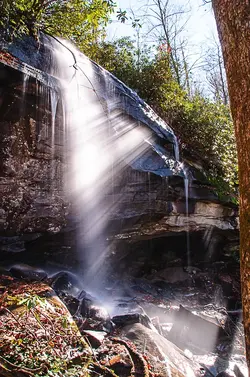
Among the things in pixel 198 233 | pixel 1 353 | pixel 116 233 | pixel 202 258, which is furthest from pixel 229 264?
pixel 1 353

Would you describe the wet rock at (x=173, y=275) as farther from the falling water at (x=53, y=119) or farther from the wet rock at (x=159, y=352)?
the falling water at (x=53, y=119)

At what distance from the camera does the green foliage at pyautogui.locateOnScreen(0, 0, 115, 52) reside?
584 centimetres

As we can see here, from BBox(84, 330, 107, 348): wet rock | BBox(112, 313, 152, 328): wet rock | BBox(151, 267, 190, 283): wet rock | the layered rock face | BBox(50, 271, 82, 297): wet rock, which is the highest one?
the layered rock face

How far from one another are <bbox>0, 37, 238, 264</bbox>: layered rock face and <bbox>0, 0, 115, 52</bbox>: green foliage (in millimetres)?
394

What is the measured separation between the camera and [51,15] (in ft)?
23.0

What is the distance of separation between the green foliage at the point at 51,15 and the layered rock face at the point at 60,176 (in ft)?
1.29

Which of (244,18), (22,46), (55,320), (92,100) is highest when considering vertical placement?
(22,46)

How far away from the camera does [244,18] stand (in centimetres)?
257

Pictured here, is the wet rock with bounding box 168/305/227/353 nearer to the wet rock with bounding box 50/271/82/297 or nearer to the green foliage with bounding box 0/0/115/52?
the wet rock with bounding box 50/271/82/297

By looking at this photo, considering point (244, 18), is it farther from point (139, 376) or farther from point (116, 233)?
point (116, 233)

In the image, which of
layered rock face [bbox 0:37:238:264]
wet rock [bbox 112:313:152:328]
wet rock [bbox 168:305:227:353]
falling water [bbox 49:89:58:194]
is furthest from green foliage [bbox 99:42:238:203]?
wet rock [bbox 112:313:152:328]

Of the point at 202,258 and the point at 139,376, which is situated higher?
the point at 139,376

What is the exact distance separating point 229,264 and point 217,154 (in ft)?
15.7

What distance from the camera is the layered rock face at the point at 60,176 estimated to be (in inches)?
248
